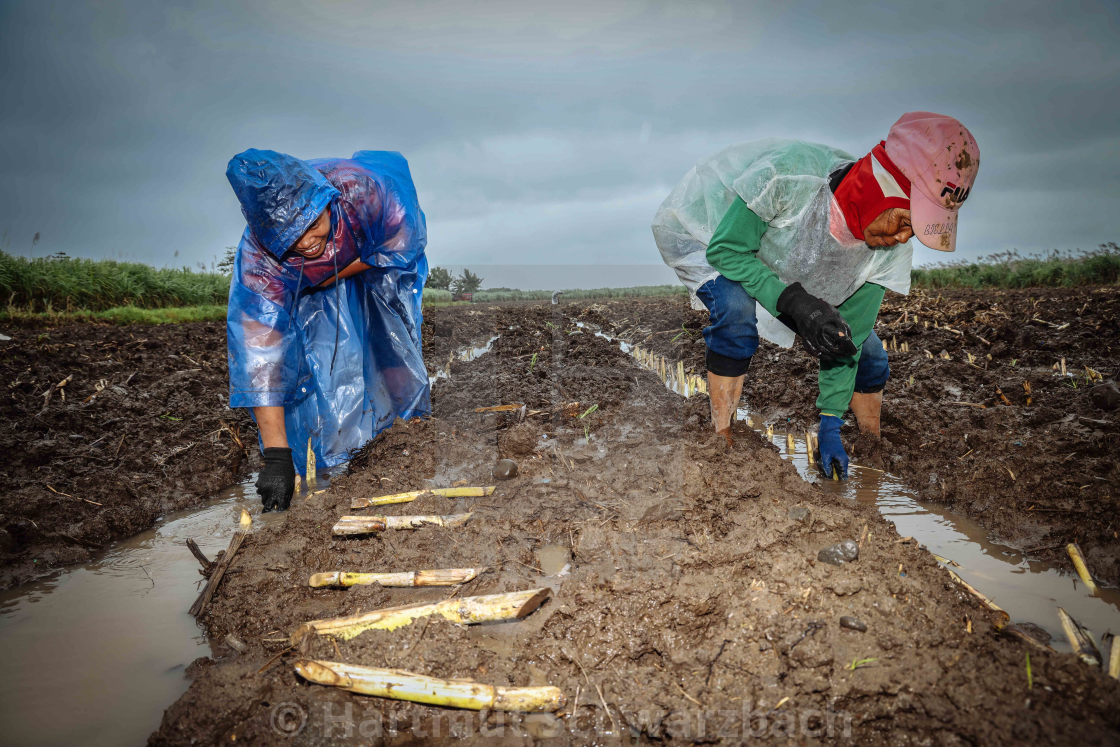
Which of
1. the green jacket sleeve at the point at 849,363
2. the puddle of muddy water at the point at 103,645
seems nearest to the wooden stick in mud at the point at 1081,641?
the green jacket sleeve at the point at 849,363

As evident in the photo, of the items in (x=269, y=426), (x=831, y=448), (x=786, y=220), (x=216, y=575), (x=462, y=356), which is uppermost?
(x=786, y=220)

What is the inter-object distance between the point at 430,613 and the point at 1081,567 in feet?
7.15

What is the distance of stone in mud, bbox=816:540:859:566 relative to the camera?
1744mm

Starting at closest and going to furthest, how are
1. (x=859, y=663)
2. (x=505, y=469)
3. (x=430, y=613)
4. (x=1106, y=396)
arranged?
(x=859, y=663), (x=430, y=613), (x=505, y=469), (x=1106, y=396)

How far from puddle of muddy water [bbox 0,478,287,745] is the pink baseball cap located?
3.07m

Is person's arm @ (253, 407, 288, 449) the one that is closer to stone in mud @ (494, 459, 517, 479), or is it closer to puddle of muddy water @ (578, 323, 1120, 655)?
stone in mud @ (494, 459, 517, 479)

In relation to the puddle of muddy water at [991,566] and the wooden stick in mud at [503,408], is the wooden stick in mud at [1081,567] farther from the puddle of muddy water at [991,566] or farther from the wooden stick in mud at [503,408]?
the wooden stick in mud at [503,408]

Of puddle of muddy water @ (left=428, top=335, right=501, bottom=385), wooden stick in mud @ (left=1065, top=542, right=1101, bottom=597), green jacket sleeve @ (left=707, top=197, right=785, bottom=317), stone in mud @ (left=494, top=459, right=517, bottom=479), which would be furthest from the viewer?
puddle of muddy water @ (left=428, top=335, right=501, bottom=385)

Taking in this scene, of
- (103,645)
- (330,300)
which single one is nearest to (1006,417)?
(330,300)

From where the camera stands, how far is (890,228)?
2.60m

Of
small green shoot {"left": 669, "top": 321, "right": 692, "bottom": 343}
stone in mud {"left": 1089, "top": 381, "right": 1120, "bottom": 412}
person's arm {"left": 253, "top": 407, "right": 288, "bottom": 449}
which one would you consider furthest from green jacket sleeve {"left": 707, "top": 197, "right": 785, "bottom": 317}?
small green shoot {"left": 669, "top": 321, "right": 692, "bottom": 343}

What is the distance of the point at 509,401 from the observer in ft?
15.4

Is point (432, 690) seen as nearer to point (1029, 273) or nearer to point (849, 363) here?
point (849, 363)

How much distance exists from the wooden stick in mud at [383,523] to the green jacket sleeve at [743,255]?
1.78 metres
